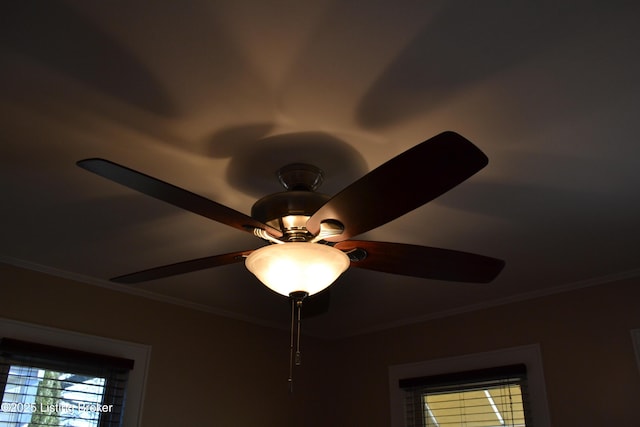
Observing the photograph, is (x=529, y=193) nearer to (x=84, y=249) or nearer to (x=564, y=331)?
(x=564, y=331)

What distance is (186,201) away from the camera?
56.4 inches

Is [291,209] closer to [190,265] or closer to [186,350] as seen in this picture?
[190,265]

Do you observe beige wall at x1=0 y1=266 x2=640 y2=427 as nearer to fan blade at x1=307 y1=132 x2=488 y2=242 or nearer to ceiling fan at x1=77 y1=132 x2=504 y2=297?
ceiling fan at x1=77 y1=132 x2=504 y2=297

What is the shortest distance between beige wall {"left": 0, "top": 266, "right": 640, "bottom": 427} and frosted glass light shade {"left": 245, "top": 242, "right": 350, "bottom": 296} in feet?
5.72

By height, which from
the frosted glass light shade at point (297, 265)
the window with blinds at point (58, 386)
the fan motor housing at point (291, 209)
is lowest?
the window with blinds at point (58, 386)

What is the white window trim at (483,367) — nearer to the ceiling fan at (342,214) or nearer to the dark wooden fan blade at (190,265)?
the ceiling fan at (342,214)

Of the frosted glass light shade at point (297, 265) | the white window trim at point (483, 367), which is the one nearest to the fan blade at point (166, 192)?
the frosted glass light shade at point (297, 265)

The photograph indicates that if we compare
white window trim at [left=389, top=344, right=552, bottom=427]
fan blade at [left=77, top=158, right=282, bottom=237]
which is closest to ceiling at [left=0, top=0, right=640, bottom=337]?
fan blade at [left=77, top=158, right=282, bottom=237]

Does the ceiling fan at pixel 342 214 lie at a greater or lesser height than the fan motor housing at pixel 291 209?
lesser

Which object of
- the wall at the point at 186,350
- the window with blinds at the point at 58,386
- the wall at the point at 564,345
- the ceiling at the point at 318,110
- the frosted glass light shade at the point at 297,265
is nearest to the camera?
the ceiling at the point at 318,110

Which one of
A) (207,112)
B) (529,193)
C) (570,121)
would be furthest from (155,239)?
(570,121)

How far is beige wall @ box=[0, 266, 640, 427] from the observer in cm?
272

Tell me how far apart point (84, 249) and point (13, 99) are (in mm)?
1107

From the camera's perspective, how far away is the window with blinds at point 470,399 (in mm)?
2988
